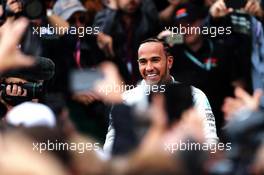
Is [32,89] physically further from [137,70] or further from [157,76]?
[137,70]

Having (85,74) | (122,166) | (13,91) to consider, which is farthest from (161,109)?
(85,74)

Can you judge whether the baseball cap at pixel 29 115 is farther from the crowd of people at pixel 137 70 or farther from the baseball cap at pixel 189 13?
the baseball cap at pixel 189 13

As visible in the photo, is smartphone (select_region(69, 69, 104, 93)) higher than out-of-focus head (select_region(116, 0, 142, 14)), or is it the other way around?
out-of-focus head (select_region(116, 0, 142, 14))

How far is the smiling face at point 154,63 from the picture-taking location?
3.37 m

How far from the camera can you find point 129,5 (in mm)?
3980

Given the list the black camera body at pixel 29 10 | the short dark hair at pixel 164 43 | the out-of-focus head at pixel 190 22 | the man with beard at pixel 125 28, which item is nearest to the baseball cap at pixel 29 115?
the short dark hair at pixel 164 43

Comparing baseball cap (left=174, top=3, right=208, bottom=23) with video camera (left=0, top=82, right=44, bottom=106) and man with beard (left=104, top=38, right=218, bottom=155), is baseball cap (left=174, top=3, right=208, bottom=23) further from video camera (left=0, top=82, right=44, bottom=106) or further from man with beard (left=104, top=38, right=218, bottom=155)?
video camera (left=0, top=82, right=44, bottom=106)

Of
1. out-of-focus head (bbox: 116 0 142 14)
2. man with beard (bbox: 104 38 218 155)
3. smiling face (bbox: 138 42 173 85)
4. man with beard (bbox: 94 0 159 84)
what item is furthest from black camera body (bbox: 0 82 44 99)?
out-of-focus head (bbox: 116 0 142 14)

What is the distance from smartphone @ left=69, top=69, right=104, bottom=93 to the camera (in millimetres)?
3359

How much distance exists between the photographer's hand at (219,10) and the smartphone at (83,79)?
0.69 meters

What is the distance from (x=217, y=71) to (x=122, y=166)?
7.05ft

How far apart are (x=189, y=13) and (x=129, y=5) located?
0.97ft

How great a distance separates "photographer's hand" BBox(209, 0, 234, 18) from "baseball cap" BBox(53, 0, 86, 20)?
63 cm

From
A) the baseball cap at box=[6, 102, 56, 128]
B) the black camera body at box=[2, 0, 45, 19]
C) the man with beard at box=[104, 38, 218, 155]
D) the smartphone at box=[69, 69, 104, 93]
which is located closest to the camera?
the baseball cap at box=[6, 102, 56, 128]
